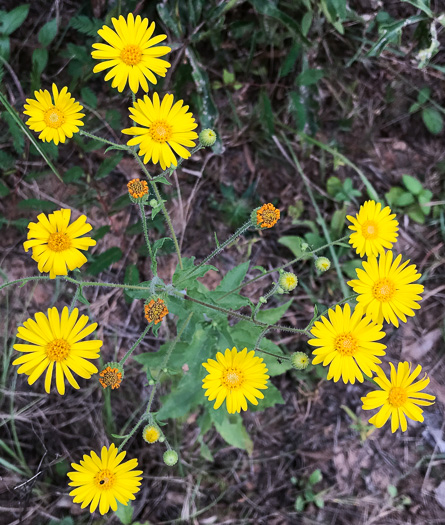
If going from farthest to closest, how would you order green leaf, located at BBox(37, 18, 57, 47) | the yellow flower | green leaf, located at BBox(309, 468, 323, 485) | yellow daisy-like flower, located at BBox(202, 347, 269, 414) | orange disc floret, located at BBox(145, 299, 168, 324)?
green leaf, located at BBox(309, 468, 323, 485), green leaf, located at BBox(37, 18, 57, 47), yellow daisy-like flower, located at BBox(202, 347, 269, 414), the yellow flower, orange disc floret, located at BBox(145, 299, 168, 324)

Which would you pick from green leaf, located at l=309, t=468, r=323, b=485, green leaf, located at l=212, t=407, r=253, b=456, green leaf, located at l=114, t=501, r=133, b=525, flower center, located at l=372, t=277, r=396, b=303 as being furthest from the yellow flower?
green leaf, located at l=309, t=468, r=323, b=485

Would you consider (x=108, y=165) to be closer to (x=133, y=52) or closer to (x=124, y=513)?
(x=133, y=52)

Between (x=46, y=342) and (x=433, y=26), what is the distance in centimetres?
394

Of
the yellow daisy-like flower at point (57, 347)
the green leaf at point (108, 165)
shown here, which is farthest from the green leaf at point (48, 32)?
the yellow daisy-like flower at point (57, 347)

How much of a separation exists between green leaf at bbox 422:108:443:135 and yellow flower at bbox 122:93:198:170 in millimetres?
3100

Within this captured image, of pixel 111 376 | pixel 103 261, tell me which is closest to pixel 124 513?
pixel 111 376

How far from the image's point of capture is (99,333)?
14.7 ft

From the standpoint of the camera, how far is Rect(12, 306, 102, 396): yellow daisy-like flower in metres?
2.85

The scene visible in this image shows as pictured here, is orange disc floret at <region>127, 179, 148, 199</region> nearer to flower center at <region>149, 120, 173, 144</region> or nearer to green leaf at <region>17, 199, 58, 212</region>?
flower center at <region>149, 120, 173, 144</region>

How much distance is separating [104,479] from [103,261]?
168 cm

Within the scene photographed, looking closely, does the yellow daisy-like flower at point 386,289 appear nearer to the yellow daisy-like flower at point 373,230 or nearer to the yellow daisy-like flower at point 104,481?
the yellow daisy-like flower at point 373,230

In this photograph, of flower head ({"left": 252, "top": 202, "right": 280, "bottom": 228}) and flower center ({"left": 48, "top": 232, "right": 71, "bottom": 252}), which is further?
flower head ({"left": 252, "top": 202, "right": 280, "bottom": 228})

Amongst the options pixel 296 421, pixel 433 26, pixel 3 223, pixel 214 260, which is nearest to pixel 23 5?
pixel 3 223

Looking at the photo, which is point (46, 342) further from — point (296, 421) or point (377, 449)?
point (377, 449)
